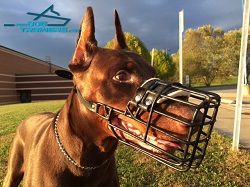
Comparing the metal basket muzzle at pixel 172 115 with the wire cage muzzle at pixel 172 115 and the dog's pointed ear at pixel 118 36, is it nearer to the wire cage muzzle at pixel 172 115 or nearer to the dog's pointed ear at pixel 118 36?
the wire cage muzzle at pixel 172 115

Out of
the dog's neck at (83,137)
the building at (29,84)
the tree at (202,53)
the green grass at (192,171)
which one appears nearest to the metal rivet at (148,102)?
the dog's neck at (83,137)

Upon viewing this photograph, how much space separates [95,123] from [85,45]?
61 cm

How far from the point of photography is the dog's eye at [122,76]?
165 cm

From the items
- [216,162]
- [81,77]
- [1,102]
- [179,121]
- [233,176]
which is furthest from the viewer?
[1,102]

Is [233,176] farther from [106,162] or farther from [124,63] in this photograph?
[124,63]

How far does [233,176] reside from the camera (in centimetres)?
365

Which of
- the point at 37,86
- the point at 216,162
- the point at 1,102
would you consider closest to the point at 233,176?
the point at 216,162

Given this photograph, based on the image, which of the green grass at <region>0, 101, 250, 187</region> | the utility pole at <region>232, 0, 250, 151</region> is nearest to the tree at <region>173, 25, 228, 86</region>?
the utility pole at <region>232, 0, 250, 151</region>

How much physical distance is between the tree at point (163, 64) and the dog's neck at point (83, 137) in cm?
3685

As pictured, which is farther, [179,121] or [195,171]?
[195,171]

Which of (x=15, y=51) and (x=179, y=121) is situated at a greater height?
(x=15, y=51)

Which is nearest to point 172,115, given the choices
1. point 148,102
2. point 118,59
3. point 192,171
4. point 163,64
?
point 148,102

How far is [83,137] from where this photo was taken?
74.0 inches

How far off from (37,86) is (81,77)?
38.0 meters
